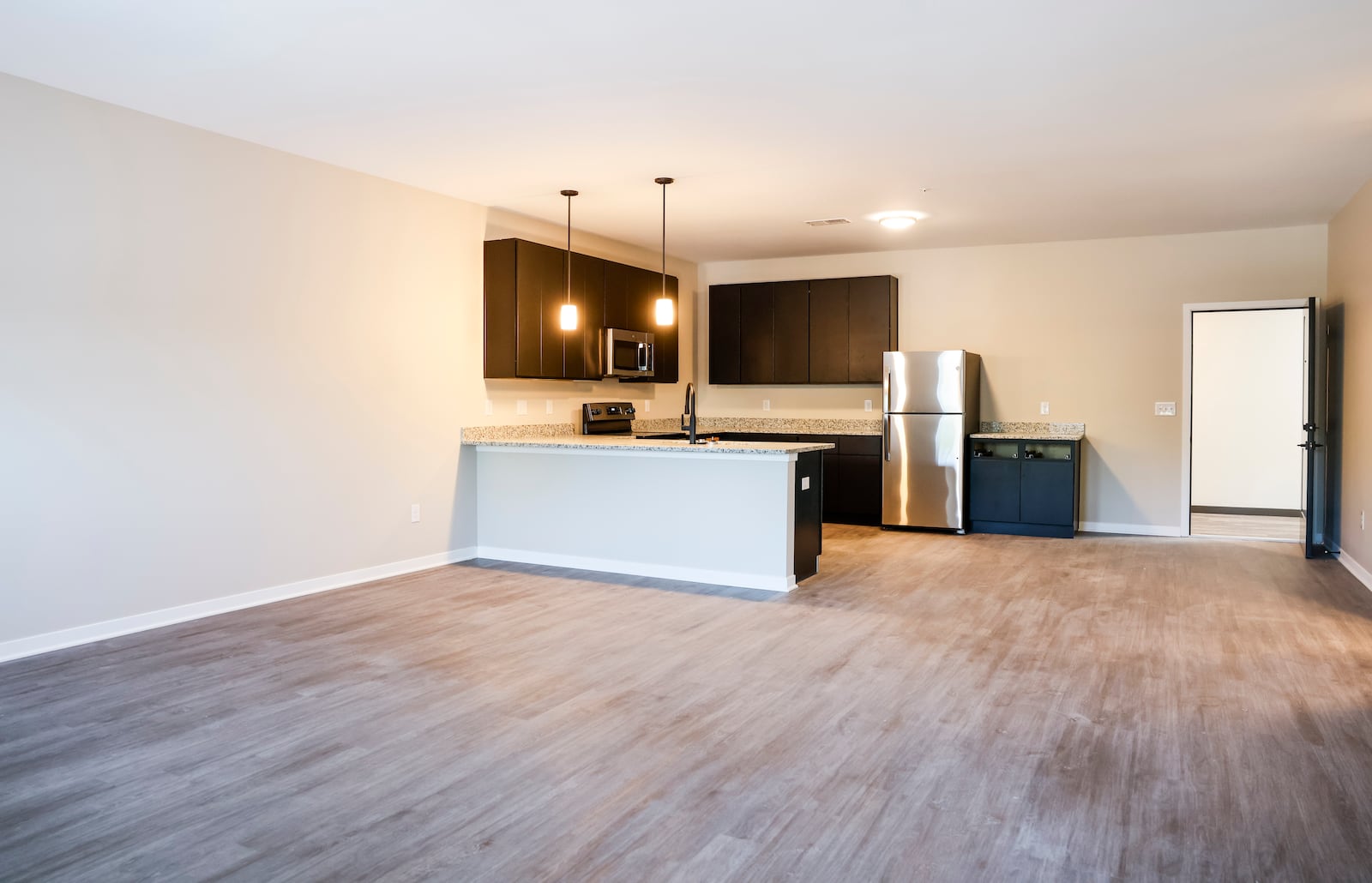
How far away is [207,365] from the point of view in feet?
15.4

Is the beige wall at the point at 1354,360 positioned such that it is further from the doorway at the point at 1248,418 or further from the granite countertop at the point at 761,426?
the granite countertop at the point at 761,426

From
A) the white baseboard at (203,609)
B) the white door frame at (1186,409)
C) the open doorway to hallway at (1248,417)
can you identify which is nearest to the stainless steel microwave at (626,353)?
the white baseboard at (203,609)

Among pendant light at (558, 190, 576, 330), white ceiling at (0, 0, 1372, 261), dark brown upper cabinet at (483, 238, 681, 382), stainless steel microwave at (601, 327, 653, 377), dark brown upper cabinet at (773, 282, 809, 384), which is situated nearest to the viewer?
white ceiling at (0, 0, 1372, 261)

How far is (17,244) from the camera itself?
155 inches

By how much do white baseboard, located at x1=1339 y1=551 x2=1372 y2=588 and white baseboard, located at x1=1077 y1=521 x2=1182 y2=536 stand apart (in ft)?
4.20

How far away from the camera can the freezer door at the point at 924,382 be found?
759cm

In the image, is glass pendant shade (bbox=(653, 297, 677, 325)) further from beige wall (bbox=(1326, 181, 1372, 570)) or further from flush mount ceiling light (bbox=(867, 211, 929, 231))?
beige wall (bbox=(1326, 181, 1372, 570))

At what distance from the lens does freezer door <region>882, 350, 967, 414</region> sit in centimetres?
759

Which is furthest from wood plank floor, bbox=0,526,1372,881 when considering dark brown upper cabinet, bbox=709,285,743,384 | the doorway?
the doorway

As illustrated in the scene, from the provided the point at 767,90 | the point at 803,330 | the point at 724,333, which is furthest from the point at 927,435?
the point at 767,90

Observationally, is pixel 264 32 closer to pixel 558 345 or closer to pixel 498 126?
pixel 498 126

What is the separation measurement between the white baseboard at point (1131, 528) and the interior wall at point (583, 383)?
3854mm

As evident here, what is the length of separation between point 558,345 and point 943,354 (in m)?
3.19

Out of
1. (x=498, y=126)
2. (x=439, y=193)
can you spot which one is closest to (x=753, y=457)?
(x=498, y=126)
